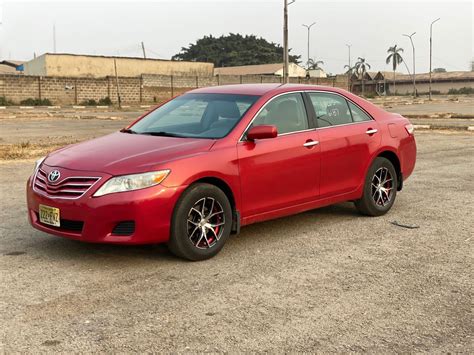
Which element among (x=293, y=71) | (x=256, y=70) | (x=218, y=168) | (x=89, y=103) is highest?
(x=256, y=70)

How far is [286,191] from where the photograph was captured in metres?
6.11

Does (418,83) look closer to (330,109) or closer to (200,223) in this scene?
(330,109)

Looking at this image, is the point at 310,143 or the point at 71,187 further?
the point at 310,143

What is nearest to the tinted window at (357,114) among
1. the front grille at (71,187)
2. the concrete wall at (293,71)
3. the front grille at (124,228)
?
the front grille at (124,228)

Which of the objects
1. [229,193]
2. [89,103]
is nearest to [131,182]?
[229,193]

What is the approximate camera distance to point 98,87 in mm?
54938

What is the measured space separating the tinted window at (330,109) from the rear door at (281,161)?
21 cm

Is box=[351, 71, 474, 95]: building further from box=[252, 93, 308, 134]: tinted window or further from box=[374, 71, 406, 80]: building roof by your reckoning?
box=[252, 93, 308, 134]: tinted window

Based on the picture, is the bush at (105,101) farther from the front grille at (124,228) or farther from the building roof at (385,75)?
the building roof at (385,75)

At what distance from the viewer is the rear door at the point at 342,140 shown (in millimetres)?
6578

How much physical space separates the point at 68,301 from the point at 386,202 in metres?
4.34

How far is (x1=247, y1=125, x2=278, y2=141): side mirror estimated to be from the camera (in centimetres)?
571

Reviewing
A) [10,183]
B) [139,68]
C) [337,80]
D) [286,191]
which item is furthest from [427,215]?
[337,80]

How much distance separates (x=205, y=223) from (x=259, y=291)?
1024 mm
